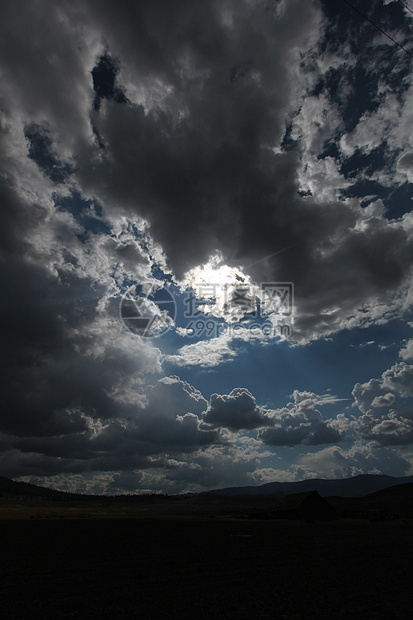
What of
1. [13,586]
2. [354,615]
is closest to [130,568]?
[13,586]

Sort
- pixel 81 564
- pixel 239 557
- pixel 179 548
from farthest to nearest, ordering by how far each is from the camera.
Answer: pixel 179 548 → pixel 239 557 → pixel 81 564

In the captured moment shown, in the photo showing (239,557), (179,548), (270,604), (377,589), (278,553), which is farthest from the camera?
(179,548)

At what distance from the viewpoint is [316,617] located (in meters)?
10.7

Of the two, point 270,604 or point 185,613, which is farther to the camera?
point 270,604

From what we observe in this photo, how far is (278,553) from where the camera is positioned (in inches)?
898

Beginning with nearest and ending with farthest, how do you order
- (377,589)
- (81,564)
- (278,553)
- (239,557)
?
(377,589) < (81,564) < (239,557) < (278,553)

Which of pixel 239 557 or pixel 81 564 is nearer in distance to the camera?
pixel 81 564

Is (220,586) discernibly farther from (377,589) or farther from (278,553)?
(278,553)

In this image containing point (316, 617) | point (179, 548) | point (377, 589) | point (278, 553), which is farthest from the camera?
point (179, 548)

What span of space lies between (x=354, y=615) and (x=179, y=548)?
1811 cm

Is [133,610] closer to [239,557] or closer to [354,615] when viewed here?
[354,615]

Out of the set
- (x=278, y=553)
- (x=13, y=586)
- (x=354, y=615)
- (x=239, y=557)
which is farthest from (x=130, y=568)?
(x=354, y=615)

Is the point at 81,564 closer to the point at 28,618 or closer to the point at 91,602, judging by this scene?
the point at 91,602

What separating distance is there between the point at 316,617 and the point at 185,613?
3.86 meters
